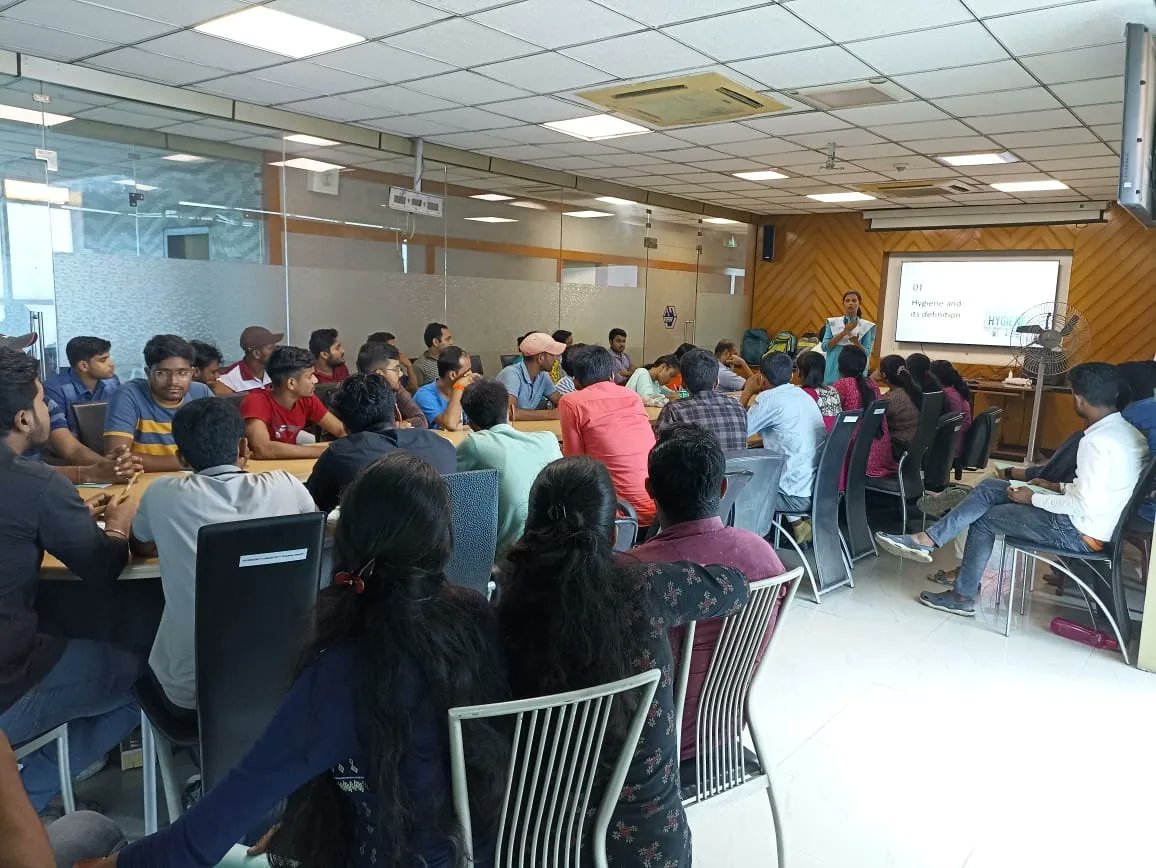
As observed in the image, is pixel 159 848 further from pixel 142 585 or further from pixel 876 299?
pixel 876 299

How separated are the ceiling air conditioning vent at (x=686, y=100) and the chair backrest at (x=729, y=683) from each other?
3.78m

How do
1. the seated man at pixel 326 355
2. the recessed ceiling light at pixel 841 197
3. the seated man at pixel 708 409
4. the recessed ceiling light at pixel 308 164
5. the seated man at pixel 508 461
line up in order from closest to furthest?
the seated man at pixel 508 461, the seated man at pixel 708 409, the seated man at pixel 326 355, the recessed ceiling light at pixel 308 164, the recessed ceiling light at pixel 841 197

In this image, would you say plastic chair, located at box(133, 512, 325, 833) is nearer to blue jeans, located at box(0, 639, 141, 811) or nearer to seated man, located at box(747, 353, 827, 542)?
blue jeans, located at box(0, 639, 141, 811)

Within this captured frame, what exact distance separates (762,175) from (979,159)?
199 centimetres

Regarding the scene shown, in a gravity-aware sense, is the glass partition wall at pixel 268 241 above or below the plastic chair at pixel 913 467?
above

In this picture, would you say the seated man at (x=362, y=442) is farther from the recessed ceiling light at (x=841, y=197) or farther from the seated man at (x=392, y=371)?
the recessed ceiling light at (x=841, y=197)

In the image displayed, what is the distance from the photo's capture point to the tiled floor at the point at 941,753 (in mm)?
2301

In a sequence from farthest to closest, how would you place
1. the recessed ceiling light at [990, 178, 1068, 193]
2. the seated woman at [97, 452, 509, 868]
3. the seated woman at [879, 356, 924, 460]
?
the recessed ceiling light at [990, 178, 1068, 193]
the seated woman at [879, 356, 924, 460]
the seated woman at [97, 452, 509, 868]

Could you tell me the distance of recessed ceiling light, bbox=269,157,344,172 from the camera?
21.6 ft

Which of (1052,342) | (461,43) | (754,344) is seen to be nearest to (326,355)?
(461,43)

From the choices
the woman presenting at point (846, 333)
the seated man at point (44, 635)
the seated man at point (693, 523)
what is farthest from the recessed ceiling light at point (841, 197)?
the seated man at point (44, 635)

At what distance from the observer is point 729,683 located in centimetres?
182

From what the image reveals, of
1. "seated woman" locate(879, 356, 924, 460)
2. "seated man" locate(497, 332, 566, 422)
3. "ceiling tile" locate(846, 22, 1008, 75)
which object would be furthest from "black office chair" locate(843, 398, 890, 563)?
"seated man" locate(497, 332, 566, 422)

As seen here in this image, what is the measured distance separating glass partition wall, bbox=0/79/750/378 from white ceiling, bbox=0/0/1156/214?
0.29 m
